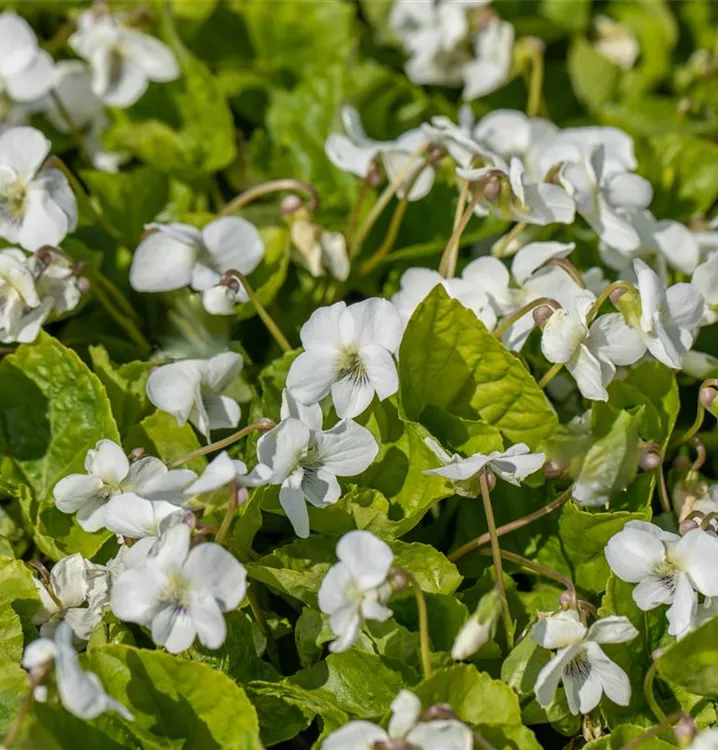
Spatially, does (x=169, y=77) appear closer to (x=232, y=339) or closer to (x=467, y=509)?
(x=232, y=339)

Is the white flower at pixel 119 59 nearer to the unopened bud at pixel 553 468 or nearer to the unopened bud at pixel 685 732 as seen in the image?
the unopened bud at pixel 553 468

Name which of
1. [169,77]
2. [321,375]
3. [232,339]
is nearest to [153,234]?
[232,339]

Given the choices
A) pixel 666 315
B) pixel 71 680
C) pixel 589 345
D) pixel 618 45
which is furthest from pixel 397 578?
pixel 618 45

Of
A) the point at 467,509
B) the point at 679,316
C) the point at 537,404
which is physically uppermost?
the point at 679,316

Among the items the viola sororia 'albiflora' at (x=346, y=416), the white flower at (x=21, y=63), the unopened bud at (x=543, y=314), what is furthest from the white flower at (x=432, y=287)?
the white flower at (x=21, y=63)

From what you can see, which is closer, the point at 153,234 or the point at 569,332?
the point at 569,332

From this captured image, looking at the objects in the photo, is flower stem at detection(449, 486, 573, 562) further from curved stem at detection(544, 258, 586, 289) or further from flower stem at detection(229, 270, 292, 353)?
flower stem at detection(229, 270, 292, 353)
